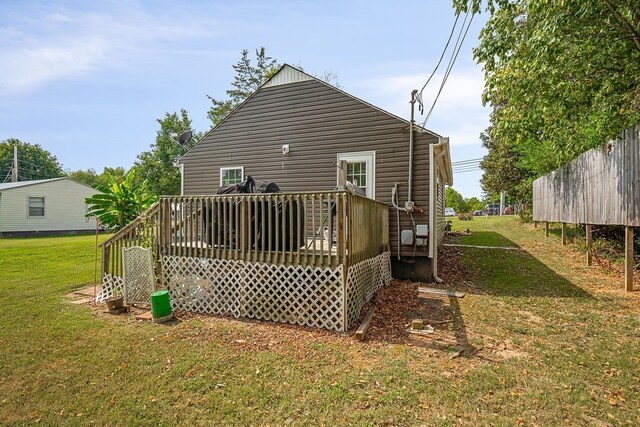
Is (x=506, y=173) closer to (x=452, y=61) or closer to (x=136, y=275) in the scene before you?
(x=452, y=61)

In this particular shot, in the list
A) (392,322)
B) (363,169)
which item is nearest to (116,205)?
(363,169)

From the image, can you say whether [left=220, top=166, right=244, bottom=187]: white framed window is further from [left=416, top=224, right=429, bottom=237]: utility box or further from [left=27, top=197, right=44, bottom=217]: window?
[left=27, top=197, right=44, bottom=217]: window

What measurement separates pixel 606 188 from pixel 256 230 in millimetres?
8729

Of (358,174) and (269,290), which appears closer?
(269,290)

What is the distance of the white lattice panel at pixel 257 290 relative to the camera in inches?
194

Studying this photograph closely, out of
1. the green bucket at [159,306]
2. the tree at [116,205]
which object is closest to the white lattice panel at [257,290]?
the green bucket at [159,306]

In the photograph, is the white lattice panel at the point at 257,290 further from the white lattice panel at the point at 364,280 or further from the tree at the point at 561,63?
the tree at the point at 561,63

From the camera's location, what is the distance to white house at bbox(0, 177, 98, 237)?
2003 cm

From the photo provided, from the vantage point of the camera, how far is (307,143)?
9.22 metres

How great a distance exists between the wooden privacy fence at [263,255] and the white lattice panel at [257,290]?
0.02 metres

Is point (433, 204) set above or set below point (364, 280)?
above

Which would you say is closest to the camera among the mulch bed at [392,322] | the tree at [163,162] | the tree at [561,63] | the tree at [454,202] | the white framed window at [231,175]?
the mulch bed at [392,322]

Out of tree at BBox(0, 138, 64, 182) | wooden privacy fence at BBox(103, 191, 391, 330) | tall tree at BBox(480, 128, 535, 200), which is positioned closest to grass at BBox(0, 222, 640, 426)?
wooden privacy fence at BBox(103, 191, 391, 330)

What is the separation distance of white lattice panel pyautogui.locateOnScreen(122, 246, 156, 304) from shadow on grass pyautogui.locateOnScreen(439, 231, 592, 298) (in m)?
6.67
